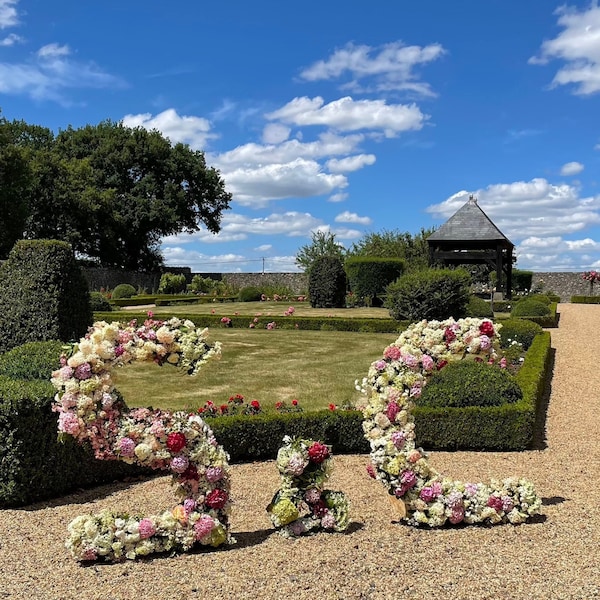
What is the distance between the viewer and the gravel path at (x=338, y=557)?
139 inches

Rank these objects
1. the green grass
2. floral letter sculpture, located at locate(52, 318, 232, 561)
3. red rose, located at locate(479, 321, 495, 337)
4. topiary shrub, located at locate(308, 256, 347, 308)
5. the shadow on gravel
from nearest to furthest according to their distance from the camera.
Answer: floral letter sculpture, located at locate(52, 318, 232, 561) < red rose, located at locate(479, 321, 495, 337) < the shadow on gravel < the green grass < topiary shrub, located at locate(308, 256, 347, 308)

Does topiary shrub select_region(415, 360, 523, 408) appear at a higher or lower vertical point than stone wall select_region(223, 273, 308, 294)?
lower

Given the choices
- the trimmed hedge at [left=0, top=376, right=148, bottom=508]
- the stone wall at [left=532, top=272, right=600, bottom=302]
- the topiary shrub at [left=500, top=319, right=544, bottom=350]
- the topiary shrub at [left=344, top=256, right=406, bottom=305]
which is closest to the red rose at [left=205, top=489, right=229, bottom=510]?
the trimmed hedge at [left=0, top=376, right=148, bottom=508]

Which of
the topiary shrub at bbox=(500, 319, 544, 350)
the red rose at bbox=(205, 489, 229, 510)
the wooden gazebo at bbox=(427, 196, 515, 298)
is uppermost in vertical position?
the wooden gazebo at bbox=(427, 196, 515, 298)

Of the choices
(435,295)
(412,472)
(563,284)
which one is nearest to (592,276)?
(563,284)

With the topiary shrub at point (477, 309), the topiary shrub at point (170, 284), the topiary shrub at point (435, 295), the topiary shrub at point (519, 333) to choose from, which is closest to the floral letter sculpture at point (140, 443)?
the topiary shrub at point (519, 333)

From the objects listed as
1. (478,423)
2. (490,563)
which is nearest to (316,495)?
(490,563)

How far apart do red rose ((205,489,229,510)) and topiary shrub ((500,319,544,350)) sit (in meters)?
9.68

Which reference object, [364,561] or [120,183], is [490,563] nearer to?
[364,561]

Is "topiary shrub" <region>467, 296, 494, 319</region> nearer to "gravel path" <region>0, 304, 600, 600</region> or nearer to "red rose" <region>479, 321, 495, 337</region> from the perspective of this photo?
"gravel path" <region>0, 304, 600, 600</region>

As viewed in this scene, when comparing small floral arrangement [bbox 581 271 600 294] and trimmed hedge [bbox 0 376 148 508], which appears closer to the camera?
trimmed hedge [bbox 0 376 148 508]

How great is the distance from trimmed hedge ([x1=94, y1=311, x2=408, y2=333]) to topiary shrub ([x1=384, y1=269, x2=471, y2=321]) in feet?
1.77

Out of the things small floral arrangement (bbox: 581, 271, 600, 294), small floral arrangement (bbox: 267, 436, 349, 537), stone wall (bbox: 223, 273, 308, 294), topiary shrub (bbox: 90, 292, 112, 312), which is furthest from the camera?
stone wall (bbox: 223, 273, 308, 294)

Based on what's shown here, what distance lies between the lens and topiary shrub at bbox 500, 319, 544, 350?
13039 mm
